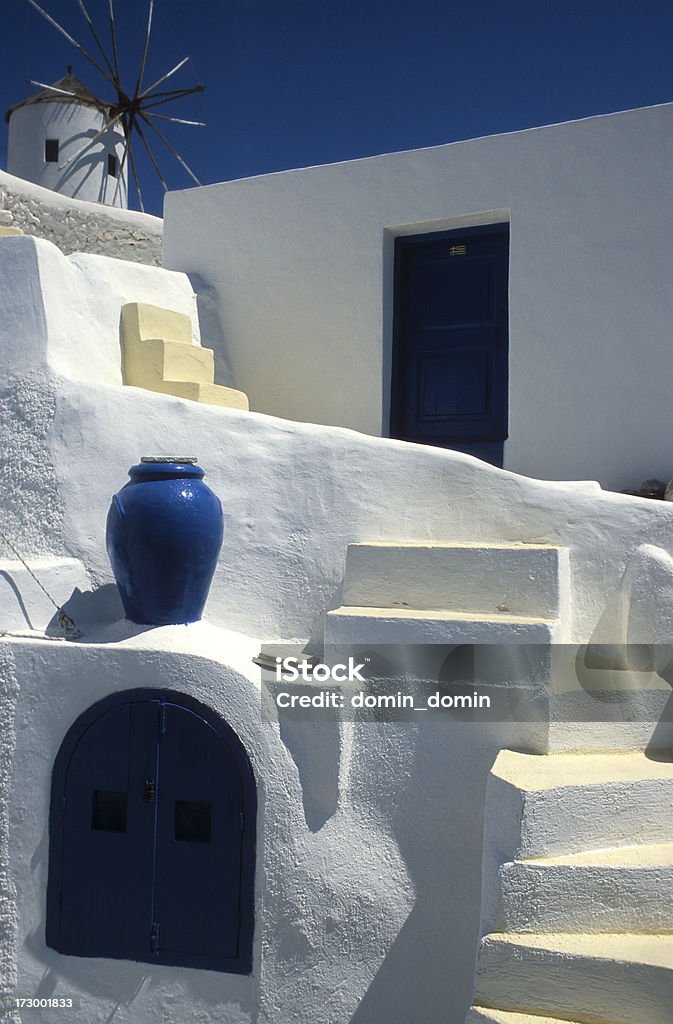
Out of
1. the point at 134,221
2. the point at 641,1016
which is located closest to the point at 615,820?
the point at 641,1016

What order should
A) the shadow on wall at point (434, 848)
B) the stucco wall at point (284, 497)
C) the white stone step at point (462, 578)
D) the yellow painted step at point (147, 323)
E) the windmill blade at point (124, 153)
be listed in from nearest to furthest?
the shadow on wall at point (434, 848) → the white stone step at point (462, 578) → the stucco wall at point (284, 497) → the yellow painted step at point (147, 323) → the windmill blade at point (124, 153)

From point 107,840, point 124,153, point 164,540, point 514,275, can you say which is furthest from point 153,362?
point 124,153

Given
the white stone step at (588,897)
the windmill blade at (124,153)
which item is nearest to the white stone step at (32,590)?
→ the white stone step at (588,897)

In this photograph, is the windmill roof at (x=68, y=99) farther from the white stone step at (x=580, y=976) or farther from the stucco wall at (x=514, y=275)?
the white stone step at (x=580, y=976)

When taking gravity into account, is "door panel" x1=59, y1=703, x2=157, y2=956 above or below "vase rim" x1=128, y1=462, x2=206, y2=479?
below

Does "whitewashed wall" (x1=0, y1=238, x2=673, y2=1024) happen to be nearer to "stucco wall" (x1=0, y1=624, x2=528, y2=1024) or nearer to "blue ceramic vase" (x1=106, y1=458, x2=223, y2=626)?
"stucco wall" (x1=0, y1=624, x2=528, y2=1024)

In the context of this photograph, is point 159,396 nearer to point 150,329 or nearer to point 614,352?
point 150,329

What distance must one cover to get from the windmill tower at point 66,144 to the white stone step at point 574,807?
671 inches

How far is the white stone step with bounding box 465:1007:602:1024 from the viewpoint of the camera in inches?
137

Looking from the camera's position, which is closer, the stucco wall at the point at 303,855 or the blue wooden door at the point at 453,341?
the stucco wall at the point at 303,855

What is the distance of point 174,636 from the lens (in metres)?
4.46

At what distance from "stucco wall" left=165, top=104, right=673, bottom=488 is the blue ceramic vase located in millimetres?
3166

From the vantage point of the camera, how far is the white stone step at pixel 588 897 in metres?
3.73

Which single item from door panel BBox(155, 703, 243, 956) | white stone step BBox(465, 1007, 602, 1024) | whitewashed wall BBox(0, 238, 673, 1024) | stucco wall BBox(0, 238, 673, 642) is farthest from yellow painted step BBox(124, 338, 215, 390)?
white stone step BBox(465, 1007, 602, 1024)
